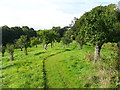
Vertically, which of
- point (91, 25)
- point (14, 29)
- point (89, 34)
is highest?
point (14, 29)

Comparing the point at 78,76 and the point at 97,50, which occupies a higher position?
the point at 97,50

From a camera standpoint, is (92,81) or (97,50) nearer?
(92,81)

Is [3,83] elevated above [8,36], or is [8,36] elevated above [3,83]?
[8,36]


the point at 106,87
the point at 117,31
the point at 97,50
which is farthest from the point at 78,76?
the point at 117,31

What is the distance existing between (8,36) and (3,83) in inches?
3613

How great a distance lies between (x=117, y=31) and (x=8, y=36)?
94274mm

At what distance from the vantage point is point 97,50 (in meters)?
25.1

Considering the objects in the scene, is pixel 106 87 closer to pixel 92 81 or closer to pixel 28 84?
pixel 92 81

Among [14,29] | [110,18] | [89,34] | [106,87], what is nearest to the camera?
[106,87]

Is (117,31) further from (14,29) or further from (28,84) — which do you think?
(14,29)

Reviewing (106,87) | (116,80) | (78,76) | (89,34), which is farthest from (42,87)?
(89,34)

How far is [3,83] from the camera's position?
17594mm

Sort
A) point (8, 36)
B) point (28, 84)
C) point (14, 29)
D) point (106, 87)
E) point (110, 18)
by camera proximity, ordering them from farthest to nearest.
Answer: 1. point (14, 29)
2. point (8, 36)
3. point (110, 18)
4. point (28, 84)
5. point (106, 87)

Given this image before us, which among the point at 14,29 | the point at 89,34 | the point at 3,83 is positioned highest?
the point at 14,29
